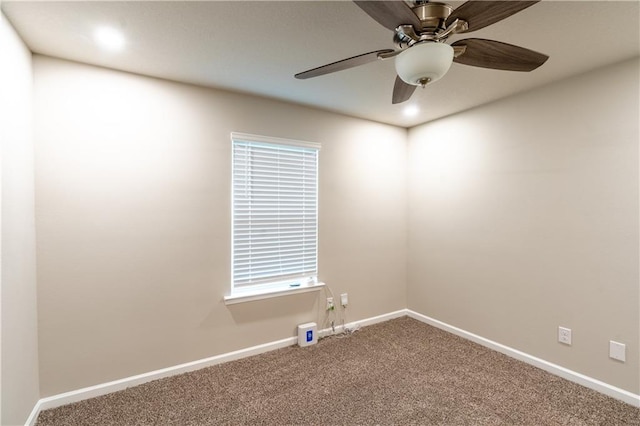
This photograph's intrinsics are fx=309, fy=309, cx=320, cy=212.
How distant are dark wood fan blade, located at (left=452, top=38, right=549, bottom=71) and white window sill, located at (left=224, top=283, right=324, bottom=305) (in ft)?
7.65

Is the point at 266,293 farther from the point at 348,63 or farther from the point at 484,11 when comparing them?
the point at 484,11

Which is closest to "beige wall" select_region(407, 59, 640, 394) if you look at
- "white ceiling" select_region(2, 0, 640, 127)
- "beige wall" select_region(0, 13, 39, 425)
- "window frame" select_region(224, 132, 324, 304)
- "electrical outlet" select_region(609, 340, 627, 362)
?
"electrical outlet" select_region(609, 340, 627, 362)

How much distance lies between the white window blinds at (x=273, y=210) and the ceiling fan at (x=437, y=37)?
4.75ft

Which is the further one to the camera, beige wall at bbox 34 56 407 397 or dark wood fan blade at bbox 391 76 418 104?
beige wall at bbox 34 56 407 397

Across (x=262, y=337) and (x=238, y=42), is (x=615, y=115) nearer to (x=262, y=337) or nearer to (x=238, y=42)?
(x=238, y=42)

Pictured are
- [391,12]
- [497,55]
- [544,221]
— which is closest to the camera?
[391,12]

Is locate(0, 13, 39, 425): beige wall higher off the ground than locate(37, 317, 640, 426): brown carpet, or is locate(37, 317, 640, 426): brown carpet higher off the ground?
locate(0, 13, 39, 425): beige wall

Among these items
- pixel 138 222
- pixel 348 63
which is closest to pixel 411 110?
pixel 348 63

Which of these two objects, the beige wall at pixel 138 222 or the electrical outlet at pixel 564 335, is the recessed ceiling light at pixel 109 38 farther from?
the electrical outlet at pixel 564 335

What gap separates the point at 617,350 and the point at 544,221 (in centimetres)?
102

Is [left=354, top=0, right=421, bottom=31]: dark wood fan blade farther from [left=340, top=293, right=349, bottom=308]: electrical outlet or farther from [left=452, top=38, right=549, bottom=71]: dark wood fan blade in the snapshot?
[left=340, top=293, right=349, bottom=308]: electrical outlet

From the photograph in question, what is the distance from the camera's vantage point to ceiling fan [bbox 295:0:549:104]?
3.84 feet

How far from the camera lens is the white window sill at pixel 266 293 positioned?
275 centimetres

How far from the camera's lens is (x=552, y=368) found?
254 centimetres
